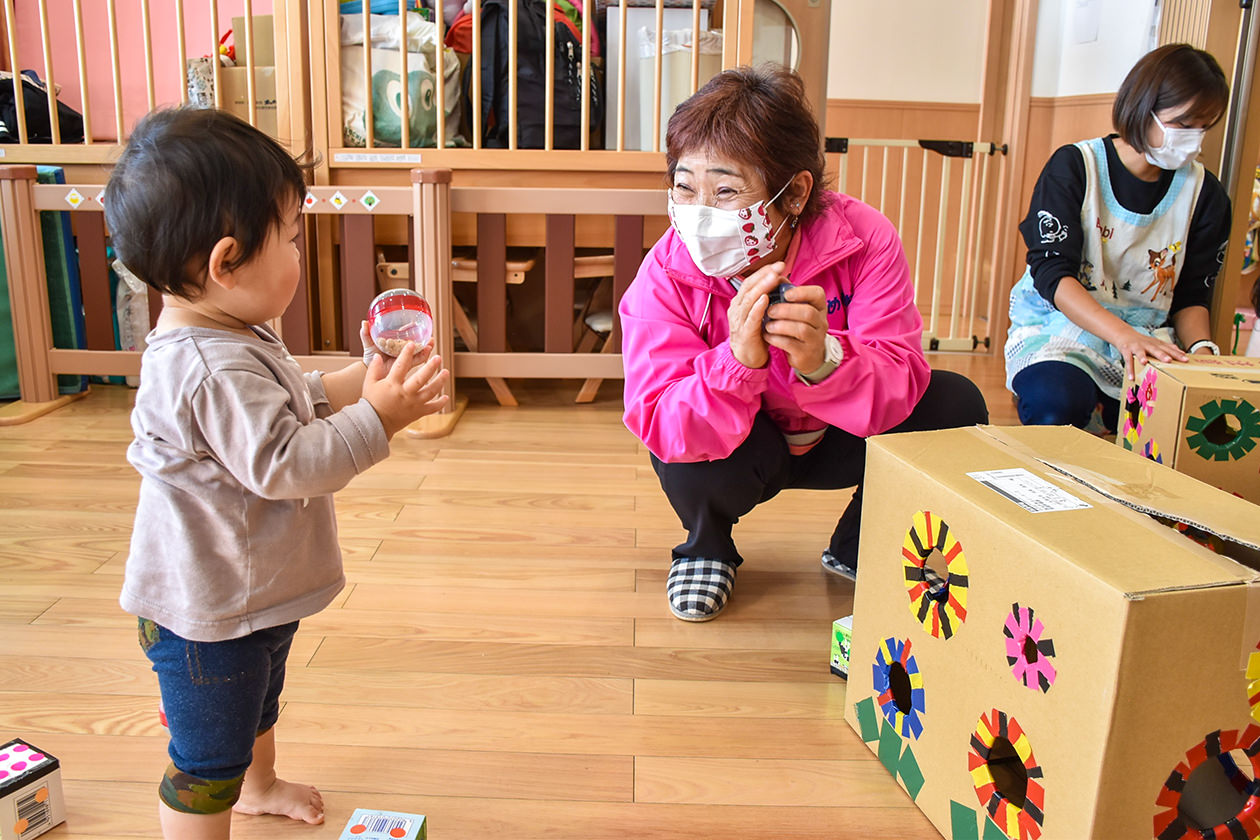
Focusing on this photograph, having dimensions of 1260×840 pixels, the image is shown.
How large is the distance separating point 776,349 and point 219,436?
0.79m

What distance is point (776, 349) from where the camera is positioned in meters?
1.35

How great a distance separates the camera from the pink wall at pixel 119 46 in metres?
3.56

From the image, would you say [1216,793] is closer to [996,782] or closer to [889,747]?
[996,782]

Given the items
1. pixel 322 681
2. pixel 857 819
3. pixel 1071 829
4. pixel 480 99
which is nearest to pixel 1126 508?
pixel 1071 829

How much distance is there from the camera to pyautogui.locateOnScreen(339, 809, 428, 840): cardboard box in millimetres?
886

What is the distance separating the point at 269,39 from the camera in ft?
9.77

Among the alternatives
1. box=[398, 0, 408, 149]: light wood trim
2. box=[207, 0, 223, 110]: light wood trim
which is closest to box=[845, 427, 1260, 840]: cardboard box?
box=[398, 0, 408, 149]: light wood trim

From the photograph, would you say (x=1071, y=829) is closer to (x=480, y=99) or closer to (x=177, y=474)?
(x=177, y=474)

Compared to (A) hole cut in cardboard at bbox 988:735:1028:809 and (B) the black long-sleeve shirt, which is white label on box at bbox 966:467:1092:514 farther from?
(B) the black long-sleeve shirt

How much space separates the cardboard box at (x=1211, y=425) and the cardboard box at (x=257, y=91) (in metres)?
2.36

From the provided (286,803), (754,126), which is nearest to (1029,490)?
(754,126)

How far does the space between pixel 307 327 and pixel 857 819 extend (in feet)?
6.69

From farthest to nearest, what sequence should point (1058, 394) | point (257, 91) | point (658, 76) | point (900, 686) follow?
point (257, 91), point (658, 76), point (1058, 394), point (900, 686)

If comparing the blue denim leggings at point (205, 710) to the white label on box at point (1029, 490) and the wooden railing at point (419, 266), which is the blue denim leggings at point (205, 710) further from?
the wooden railing at point (419, 266)
